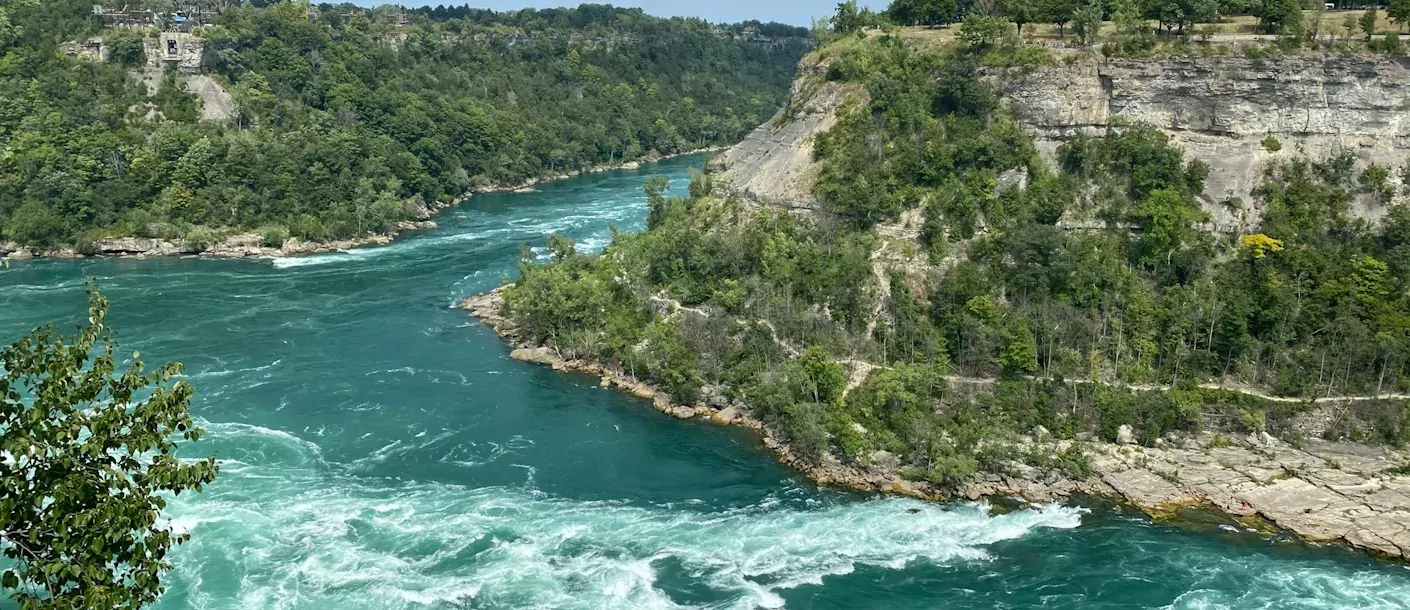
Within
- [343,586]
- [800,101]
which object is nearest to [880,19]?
[800,101]

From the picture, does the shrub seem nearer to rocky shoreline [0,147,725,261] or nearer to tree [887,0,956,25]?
rocky shoreline [0,147,725,261]

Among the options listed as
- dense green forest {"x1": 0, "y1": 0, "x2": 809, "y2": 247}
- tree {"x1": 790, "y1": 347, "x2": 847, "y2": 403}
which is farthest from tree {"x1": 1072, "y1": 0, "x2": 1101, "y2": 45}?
dense green forest {"x1": 0, "y1": 0, "x2": 809, "y2": 247}

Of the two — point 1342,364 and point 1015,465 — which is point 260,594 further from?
point 1342,364

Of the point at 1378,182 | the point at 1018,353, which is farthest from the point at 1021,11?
the point at 1018,353

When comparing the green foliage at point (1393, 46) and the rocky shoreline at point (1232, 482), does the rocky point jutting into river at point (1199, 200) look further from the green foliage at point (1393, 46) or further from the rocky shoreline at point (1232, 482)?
the green foliage at point (1393, 46)

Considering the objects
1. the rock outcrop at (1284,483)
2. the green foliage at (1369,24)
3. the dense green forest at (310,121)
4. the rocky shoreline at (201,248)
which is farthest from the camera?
the dense green forest at (310,121)

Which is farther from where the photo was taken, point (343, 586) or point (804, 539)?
point (804, 539)

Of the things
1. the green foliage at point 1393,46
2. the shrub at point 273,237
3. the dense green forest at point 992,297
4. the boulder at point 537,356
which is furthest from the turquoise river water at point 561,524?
the green foliage at point 1393,46

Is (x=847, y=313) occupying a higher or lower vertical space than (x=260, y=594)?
higher
